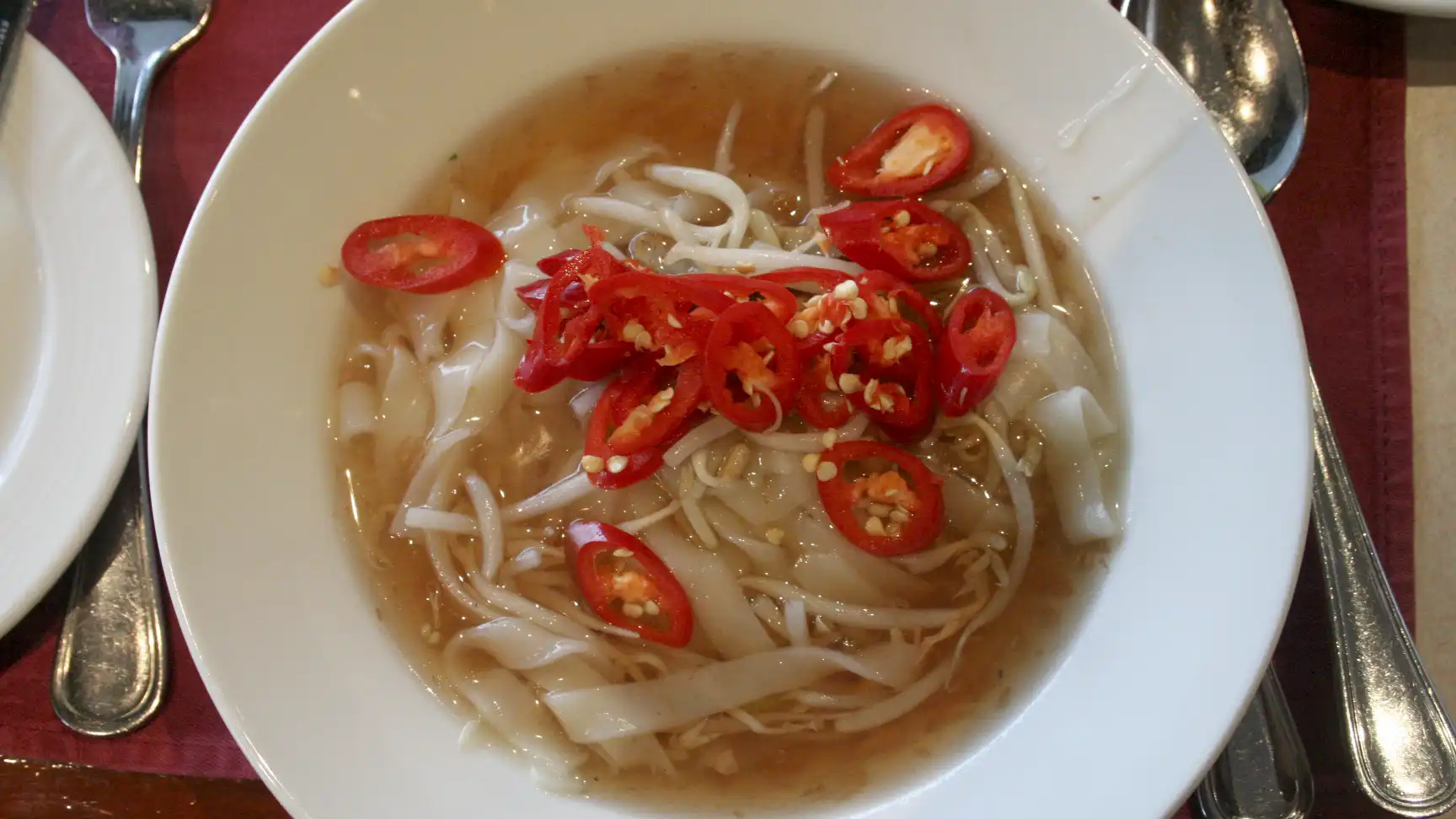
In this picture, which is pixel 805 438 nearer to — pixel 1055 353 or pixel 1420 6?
pixel 1055 353

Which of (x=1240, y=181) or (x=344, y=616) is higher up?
(x=1240, y=181)

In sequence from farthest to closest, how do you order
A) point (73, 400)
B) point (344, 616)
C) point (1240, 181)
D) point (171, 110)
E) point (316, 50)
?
point (171, 110) < point (73, 400) < point (344, 616) < point (316, 50) < point (1240, 181)

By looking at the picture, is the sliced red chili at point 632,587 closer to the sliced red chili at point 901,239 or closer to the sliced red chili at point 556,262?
the sliced red chili at point 556,262

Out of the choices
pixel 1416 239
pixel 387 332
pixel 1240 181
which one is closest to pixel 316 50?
pixel 387 332

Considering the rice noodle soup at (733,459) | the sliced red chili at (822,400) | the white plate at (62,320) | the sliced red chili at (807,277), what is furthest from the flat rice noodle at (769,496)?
the white plate at (62,320)

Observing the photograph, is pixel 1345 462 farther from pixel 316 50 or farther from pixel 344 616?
pixel 316 50

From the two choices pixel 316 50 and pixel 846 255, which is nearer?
pixel 316 50

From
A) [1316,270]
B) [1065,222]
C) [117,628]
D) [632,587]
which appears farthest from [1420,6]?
[117,628]
